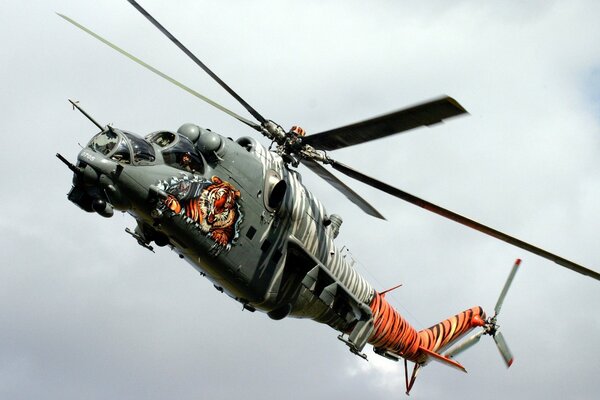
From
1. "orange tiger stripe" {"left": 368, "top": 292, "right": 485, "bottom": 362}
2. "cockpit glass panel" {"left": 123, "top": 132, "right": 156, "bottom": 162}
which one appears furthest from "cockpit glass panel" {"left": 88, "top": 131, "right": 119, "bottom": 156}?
"orange tiger stripe" {"left": 368, "top": 292, "right": 485, "bottom": 362}

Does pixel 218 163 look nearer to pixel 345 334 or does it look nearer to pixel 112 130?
pixel 112 130

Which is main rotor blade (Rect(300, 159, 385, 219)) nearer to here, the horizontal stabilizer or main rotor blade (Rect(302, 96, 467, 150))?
main rotor blade (Rect(302, 96, 467, 150))

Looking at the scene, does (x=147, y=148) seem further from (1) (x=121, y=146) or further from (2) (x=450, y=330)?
(2) (x=450, y=330)

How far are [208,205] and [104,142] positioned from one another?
3.04 meters

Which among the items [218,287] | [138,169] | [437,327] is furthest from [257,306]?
[437,327]

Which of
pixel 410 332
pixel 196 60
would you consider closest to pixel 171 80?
pixel 196 60

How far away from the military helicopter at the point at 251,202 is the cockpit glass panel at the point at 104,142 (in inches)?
1.2

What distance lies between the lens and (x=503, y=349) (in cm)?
2955

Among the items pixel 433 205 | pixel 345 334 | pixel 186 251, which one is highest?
pixel 433 205

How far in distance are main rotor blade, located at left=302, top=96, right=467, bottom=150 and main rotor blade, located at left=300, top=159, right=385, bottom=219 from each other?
750mm

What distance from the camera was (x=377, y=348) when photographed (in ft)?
89.0

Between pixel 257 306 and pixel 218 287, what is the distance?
1309mm

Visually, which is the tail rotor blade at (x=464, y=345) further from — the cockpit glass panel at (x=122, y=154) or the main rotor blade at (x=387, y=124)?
the cockpit glass panel at (x=122, y=154)

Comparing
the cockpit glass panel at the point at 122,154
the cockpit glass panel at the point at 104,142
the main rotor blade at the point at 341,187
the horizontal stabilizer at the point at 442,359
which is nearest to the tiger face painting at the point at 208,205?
the cockpit glass panel at the point at 122,154
